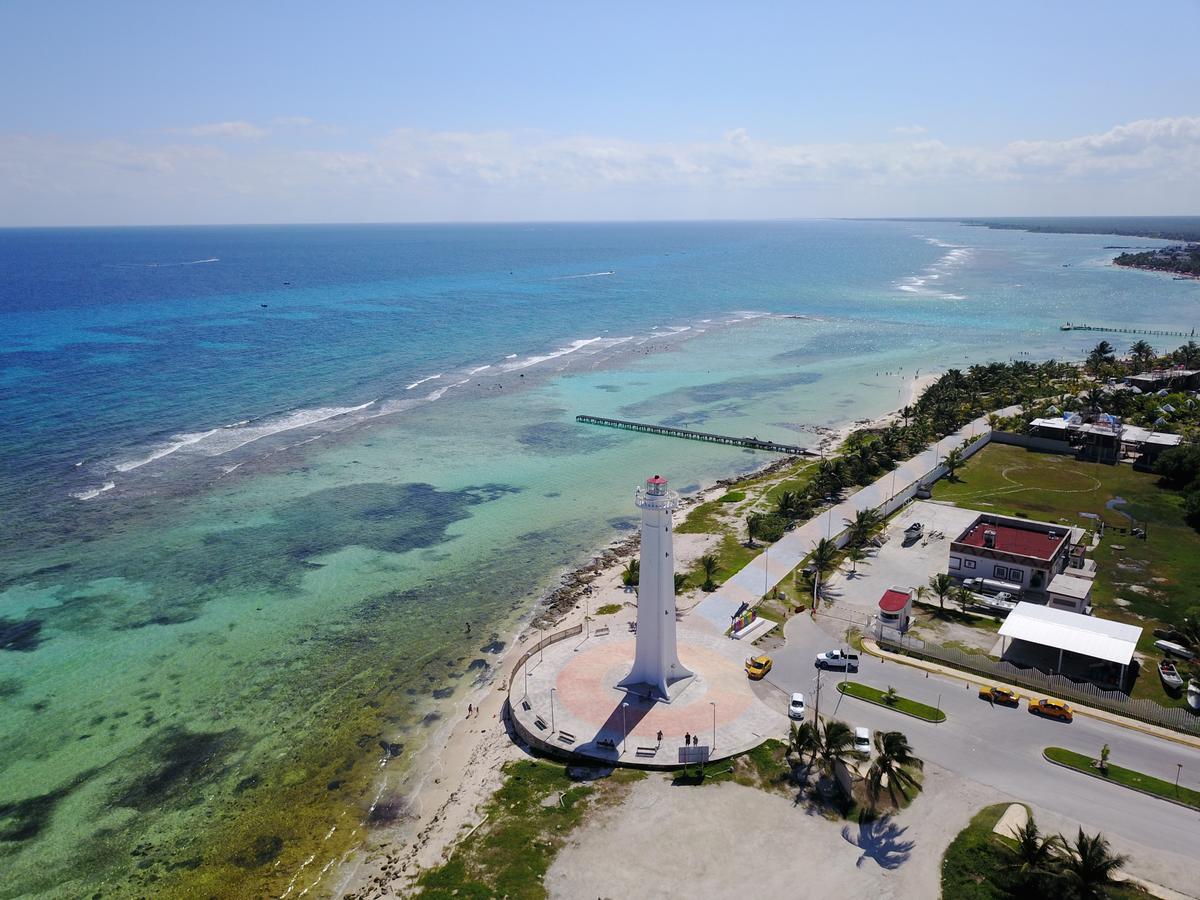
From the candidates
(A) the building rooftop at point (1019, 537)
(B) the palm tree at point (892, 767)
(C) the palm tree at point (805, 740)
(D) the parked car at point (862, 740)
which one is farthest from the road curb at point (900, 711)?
(A) the building rooftop at point (1019, 537)

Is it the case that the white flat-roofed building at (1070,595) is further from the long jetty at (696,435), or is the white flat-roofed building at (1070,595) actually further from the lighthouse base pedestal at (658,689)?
the long jetty at (696,435)

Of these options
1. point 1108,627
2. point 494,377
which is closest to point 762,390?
point 494,377

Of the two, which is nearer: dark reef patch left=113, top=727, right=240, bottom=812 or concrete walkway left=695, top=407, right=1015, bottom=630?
dark reef patch left=113, top=727, right=240, bottom=812

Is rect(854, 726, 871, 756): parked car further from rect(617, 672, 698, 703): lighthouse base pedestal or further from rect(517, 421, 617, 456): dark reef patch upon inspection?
rect(517, 421, 617, 456): dark reef patch

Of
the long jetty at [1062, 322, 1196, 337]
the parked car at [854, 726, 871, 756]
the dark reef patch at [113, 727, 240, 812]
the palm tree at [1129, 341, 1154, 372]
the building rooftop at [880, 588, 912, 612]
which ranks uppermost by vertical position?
the palm tree at [1129, 341, 1154, 372]

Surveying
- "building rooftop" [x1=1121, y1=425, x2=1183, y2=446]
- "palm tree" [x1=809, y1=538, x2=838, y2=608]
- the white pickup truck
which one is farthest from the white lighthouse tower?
"building rooftop" [x1=1121, y1=425, x2=1183, y2=446]

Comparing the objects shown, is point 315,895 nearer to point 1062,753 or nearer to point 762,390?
point 1062,753

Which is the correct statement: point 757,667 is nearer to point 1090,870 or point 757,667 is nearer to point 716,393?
point 1090,870
